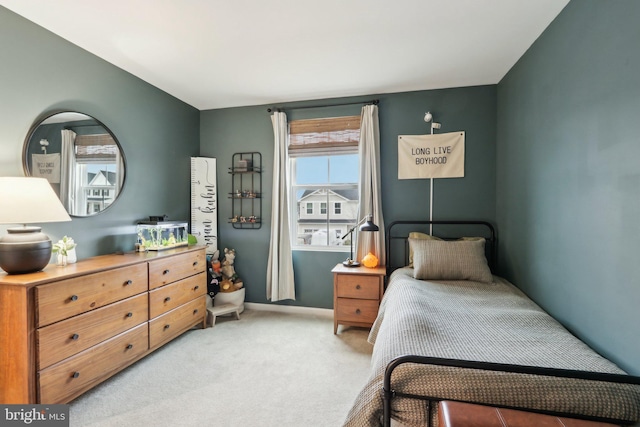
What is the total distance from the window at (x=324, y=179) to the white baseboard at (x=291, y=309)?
735 mm

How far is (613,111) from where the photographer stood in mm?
1366

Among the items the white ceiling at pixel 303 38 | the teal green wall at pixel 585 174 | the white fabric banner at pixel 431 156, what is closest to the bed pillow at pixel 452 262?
the teal green wall at pixel 585 174

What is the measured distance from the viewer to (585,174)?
156 cm

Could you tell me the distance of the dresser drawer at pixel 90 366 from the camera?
1644 millimetres

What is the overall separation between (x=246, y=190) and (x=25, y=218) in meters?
2.13

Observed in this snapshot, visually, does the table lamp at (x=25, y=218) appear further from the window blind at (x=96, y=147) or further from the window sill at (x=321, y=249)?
the window sill at (x=321, y=249)

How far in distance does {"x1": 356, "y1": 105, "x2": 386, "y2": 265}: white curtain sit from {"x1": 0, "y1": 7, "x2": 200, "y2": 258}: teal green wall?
215 centimetres

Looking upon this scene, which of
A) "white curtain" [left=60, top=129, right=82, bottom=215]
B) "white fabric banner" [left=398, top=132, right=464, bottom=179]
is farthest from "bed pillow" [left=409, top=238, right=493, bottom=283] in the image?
Answer: "white curtain" [left=60, top=129, right=82, bottom=215]

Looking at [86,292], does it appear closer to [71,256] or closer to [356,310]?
[71,256]

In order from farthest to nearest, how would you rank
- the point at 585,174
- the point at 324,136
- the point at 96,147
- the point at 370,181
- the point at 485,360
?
the point at 324,136 → the point at 370,181 → the point at 96,147 → the point at 585,174 → the point at 485,360

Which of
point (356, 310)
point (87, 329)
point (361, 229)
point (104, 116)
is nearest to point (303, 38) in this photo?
point (361, 229)

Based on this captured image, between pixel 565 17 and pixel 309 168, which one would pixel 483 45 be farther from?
pixel 309 168

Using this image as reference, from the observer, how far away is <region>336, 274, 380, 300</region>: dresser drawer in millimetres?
2736

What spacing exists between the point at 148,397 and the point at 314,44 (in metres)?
2.81
